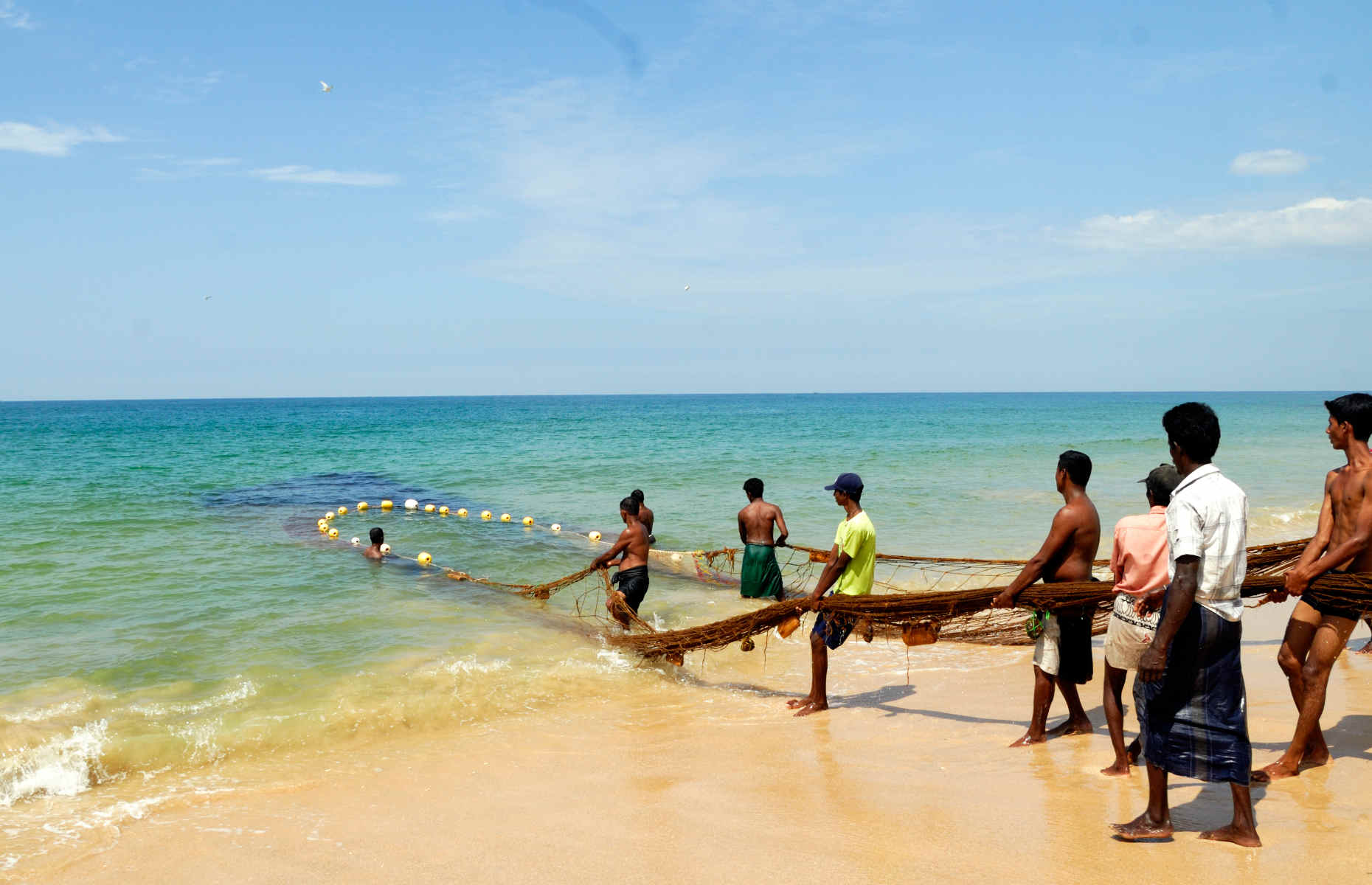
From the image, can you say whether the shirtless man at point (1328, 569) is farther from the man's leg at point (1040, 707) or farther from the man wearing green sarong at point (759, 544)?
the man wearing green sarong at point (759, 544)

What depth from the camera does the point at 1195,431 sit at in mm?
3158

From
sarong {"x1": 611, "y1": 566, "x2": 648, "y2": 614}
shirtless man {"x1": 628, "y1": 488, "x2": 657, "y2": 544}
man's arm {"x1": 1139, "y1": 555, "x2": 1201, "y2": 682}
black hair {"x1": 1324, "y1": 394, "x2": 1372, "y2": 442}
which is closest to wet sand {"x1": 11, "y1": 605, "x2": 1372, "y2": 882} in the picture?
man's arm {"x1": 1139, "y1": 555, "x2": 1201, "y2": 682}

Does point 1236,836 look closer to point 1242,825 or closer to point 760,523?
point 1242,825

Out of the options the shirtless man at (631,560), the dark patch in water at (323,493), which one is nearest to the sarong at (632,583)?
the shirtless man at (631,560)

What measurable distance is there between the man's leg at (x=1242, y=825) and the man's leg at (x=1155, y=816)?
0.33ft

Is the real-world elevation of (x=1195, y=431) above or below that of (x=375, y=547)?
above

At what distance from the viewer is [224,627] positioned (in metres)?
8.43

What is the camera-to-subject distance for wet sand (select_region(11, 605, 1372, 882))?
11.3 feet

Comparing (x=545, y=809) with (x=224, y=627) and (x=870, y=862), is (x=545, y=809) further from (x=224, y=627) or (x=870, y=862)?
(x=224, y=627)

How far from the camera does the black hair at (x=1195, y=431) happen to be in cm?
316

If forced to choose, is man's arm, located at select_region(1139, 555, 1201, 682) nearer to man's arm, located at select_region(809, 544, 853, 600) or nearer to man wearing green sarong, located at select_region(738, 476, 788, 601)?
man's arm, located at select_region(809, 544, 853, 600)

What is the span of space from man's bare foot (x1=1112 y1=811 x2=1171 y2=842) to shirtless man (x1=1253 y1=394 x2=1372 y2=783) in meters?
0.92

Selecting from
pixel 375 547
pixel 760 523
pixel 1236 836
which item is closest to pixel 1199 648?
pixel 1236 836

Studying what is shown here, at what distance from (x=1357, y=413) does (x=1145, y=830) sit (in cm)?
201
